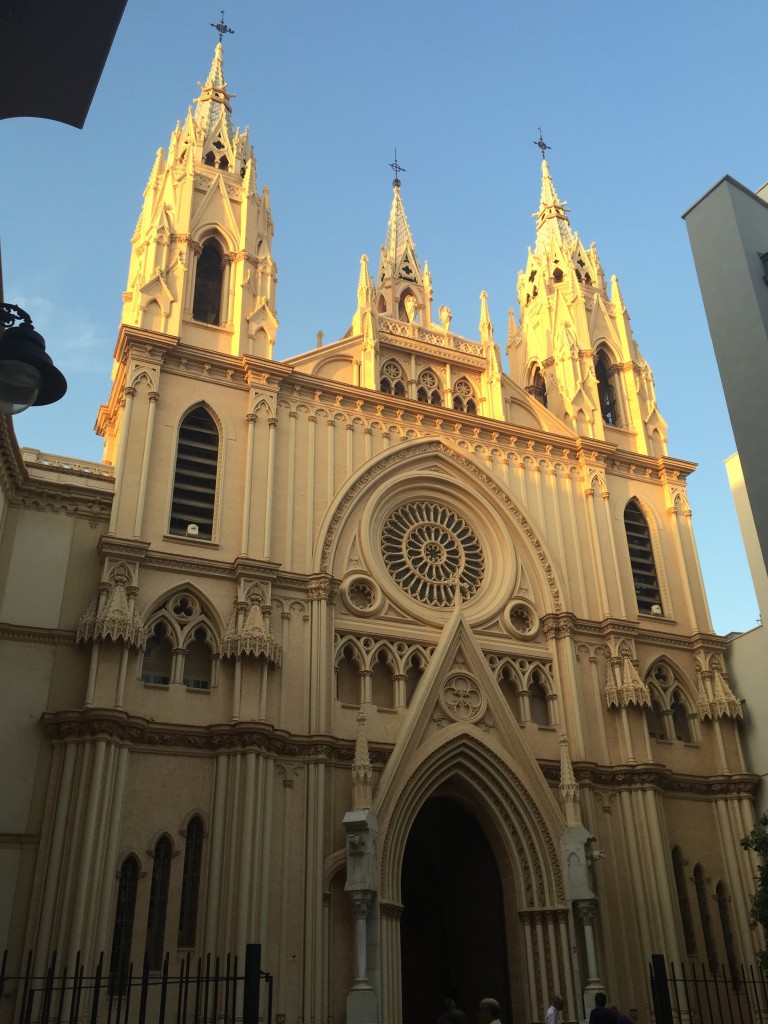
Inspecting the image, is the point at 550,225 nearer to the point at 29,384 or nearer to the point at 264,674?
the point at 264,674

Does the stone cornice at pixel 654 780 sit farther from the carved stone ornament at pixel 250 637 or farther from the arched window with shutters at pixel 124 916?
the arched window with shutters at pixel 124 916

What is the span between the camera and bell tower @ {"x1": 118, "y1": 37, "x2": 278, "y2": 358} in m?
24.4

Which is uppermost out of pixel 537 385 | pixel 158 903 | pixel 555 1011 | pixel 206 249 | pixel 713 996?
pixel 206 249

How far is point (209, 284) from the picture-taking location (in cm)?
2666

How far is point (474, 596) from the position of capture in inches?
955

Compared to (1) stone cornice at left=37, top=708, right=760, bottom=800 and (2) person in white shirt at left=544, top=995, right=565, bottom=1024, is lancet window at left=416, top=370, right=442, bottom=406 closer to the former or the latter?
(1) stone cornice at left=37, top=708, right=760, bottom=800

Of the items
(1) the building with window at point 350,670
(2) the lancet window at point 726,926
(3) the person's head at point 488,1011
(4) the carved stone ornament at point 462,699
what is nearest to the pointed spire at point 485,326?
(1) the building with window at point 350,670

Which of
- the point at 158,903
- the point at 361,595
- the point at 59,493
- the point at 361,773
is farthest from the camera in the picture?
the point at 361,595

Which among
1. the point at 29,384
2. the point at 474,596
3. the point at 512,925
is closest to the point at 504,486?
the point at 474,596

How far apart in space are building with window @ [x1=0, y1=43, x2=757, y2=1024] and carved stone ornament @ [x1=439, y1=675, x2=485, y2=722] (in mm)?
76

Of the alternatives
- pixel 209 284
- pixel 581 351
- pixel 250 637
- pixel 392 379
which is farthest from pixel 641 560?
pixel 209 284

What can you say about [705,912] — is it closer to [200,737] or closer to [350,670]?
[350,670]

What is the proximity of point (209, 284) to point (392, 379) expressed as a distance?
5.93 metres

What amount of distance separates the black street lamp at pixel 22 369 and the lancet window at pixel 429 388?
21.8m
